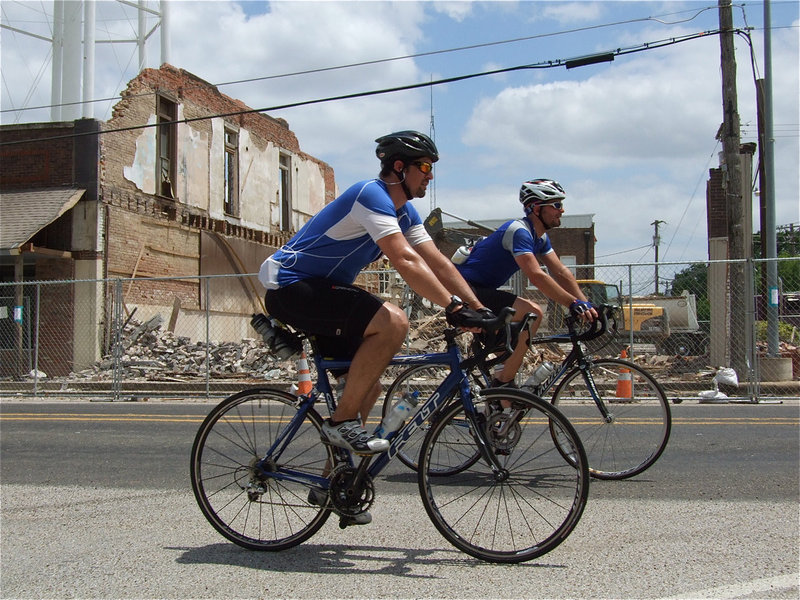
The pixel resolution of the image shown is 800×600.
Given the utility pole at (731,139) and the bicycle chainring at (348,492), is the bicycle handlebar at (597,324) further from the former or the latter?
the utility pole at (731,139)

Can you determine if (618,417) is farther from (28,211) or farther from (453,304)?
(28,211)

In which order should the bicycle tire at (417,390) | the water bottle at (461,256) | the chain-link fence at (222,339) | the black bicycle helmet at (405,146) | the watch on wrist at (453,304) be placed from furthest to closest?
the chain-link fence at (222,339) < the water bottle at (461,256) < the bicycle tire at (417,390) < the black bicycle helmet at (405,146) < the watch on wrist at (453,304)

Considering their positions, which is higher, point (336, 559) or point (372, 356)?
point (372, 356)

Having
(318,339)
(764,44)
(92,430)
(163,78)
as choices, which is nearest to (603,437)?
(318,339)

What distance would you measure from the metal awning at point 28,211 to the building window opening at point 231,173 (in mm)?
6921

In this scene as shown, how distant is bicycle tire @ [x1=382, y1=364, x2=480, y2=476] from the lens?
4046mm

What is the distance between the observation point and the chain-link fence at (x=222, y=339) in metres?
13.0

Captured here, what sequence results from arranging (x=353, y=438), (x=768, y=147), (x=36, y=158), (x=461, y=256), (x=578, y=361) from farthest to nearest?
(x=36, y=158) → (x=768, y=147) → (x=461, y=256) → (x=578, y=361) → (x=353, y=438)

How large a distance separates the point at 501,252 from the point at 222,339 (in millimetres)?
17874

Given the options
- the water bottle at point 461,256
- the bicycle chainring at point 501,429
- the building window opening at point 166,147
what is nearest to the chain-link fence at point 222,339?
the building window opening at point 166,147

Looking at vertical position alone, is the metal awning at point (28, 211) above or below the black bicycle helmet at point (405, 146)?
above

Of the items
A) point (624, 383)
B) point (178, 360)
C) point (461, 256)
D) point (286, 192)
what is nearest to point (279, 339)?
point (461, 256)

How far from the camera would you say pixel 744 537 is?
13.3 feet

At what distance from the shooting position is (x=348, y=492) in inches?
146
